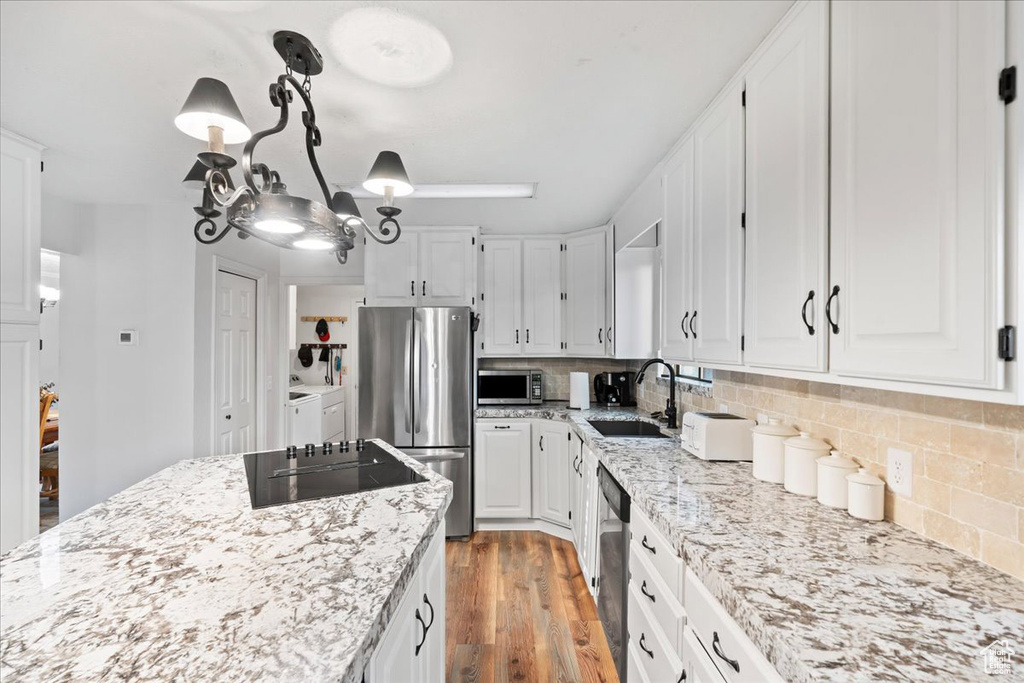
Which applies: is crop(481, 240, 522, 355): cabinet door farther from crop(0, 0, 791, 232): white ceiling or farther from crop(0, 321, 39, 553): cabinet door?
crop(0, 321, 39, 553): cabinet door

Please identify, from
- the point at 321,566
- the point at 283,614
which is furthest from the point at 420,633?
the point at 283,614

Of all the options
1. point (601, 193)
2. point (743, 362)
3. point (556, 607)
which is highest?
point (601, 193)

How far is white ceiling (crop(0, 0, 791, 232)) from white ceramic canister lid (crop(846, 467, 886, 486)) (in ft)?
4.46

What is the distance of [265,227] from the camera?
4.58 ft

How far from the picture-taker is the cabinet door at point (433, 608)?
125cm

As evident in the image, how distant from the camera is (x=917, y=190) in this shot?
0.86 metres

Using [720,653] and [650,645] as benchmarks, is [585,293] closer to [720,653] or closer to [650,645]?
[650,645]

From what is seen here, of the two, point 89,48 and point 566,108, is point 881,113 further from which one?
point 89,48

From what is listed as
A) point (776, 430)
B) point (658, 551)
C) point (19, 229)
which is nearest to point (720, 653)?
point (658, 551)

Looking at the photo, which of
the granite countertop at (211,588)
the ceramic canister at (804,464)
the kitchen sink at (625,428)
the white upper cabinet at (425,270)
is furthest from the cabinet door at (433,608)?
the white upper cabinet at (425,270)

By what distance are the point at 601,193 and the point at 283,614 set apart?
2640 mm

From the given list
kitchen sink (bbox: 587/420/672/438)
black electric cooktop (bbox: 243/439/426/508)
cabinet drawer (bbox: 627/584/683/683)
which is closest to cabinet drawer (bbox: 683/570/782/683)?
cabinet drawer (bbox: 627/584/683/683)

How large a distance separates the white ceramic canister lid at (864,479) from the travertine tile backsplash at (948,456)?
0.04 m

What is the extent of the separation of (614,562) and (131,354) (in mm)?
3498
